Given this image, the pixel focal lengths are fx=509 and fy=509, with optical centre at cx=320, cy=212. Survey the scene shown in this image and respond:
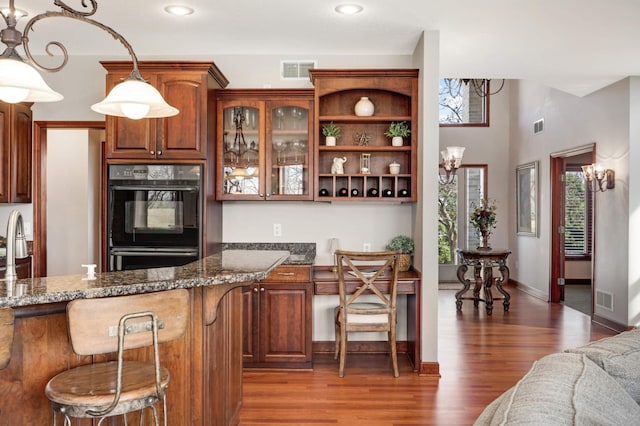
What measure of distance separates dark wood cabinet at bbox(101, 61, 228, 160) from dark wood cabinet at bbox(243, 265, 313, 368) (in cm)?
119

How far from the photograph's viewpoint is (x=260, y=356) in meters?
4.07

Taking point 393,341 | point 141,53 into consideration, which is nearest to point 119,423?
point 393,341

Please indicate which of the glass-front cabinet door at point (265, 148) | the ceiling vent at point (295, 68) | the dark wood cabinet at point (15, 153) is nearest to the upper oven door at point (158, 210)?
the glass-front cabinet door at point (265, 148)

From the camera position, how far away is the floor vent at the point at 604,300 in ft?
18.6

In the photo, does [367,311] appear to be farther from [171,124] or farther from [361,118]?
[171,124]

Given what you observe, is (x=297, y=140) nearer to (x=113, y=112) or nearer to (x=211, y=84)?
(x=211, y=84)

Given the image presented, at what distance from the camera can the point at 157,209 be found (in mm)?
4023

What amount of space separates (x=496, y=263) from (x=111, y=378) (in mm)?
5714

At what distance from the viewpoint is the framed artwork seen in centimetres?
791

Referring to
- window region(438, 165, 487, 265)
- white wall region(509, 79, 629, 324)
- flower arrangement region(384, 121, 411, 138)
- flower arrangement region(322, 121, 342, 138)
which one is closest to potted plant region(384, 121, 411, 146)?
flower arrangement region(384, 121, 411, 138)

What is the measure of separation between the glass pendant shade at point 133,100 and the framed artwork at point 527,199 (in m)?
6.74

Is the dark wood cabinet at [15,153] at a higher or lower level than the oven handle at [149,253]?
higher

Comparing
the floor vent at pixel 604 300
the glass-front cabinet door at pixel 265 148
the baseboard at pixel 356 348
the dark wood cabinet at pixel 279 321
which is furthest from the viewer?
the floor vent at pixel 604 300

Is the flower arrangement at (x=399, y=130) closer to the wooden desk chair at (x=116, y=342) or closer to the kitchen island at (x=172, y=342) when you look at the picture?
the kitchen island at (x=172, y=342)
